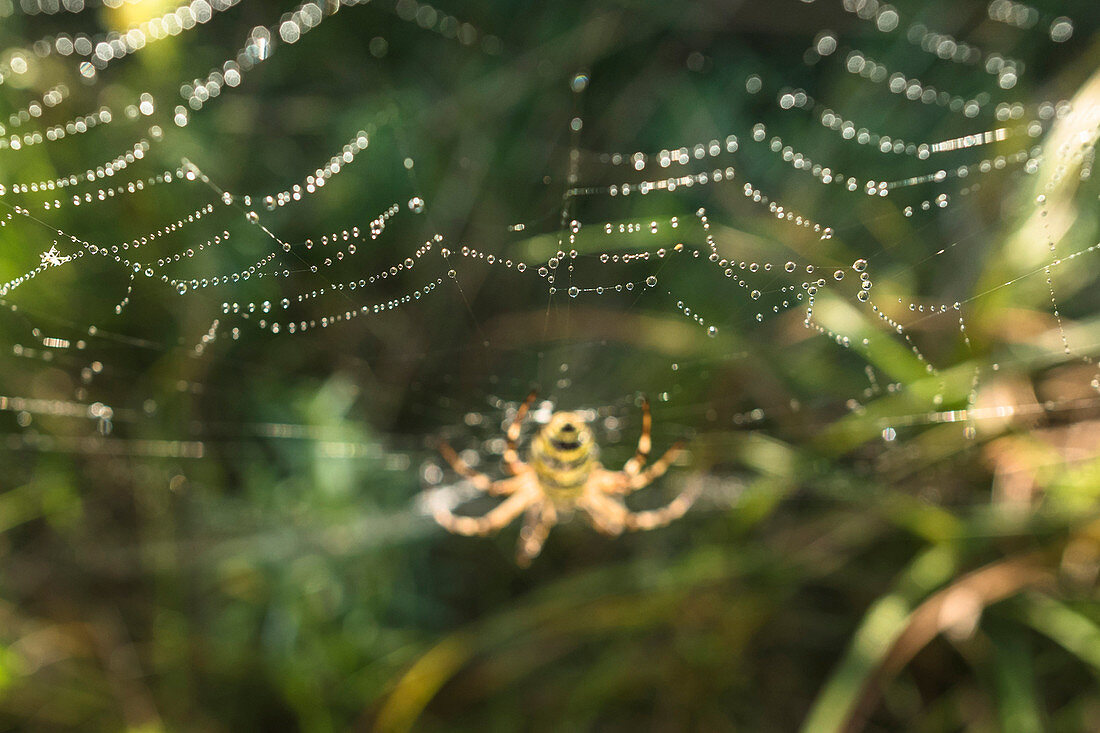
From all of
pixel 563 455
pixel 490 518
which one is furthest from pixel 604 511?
pixel 563 455

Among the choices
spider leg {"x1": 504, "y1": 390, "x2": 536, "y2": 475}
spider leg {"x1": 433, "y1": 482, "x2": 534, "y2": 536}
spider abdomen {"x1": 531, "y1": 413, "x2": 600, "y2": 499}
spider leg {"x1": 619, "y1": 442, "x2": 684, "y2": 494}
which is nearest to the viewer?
spider abdomen {"x1": 531, "y1": 413, "x2": 600, "y2": 499}

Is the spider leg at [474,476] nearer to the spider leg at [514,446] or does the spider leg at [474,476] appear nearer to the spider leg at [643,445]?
the spider leg at [514,446]

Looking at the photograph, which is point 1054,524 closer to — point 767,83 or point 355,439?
point 767,83

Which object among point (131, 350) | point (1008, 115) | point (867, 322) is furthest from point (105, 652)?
point (1008, 115)

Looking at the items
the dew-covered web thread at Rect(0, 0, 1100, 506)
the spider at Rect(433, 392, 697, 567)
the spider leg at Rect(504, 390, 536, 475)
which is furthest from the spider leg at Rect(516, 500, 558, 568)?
the dew-covered web thread at Rect(0, 0, 1100, 506)

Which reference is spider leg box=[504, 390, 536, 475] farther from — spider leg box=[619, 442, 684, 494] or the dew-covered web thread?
spider leg box=[619, 442, 684, 494]

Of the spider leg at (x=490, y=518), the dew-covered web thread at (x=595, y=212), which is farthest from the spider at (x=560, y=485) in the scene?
the dew-covered web thread at (x=595, y=212)

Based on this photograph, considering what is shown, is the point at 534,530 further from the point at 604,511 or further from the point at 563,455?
the point at 563,455

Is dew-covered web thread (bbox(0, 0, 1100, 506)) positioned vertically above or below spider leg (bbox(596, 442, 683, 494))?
above
